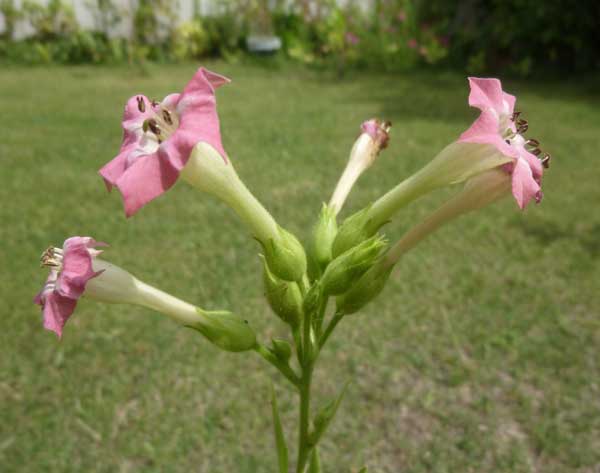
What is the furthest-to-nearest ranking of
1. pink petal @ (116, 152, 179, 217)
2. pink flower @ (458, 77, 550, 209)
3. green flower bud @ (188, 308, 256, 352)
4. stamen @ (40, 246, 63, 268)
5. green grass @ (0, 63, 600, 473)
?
1. green grass @ (0, 63, 600, 473)
2. green flower bud @ (188, 308, 256, 352)
3. stamen @ (40, 246, 63, 268)
4. pink flower @ (458, 77, 550, 209)
5. pink petal @ (116, 152, 179, 217)

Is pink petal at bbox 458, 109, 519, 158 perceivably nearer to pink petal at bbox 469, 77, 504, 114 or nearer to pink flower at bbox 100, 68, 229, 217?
pink petal at bbox 469, 77, 504, 114

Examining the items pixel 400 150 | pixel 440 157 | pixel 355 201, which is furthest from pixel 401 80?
pixel 440 157

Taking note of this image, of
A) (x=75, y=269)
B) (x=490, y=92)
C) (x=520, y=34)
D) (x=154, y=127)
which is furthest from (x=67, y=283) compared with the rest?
(x=520, y=34)

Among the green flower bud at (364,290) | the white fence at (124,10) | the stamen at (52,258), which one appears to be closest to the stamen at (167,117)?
the stamen at (52,258)

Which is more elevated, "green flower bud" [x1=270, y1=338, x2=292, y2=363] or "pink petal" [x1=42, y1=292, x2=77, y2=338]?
"pink petal" [x1=42, y1=292, x2=77, y2=338]

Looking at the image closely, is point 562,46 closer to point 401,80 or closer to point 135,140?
point 401,80

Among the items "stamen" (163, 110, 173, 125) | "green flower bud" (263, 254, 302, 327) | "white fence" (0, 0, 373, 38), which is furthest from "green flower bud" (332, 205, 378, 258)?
"white fence" (0, 0, 373, 38)

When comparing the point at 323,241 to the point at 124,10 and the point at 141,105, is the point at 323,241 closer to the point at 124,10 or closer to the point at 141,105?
the point at 141,105
